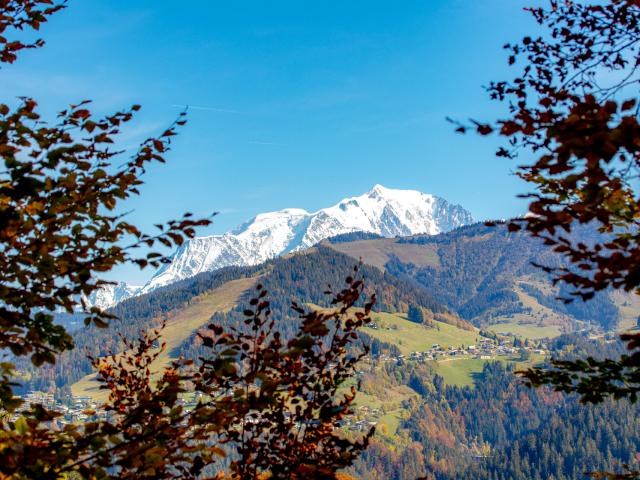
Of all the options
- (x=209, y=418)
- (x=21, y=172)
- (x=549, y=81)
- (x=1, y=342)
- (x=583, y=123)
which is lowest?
(x=209, y=418)

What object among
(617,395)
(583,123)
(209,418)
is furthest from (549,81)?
(209,418)

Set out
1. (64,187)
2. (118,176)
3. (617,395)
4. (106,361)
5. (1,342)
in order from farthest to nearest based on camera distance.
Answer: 1. (106,361)
2. (617,395)
3. (118,176)
4. (64,187)
5. (1,342)

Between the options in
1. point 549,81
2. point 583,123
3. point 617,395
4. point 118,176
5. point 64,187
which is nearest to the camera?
point 583,123

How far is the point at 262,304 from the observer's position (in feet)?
25.2

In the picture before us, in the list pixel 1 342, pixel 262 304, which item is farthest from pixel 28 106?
pixel 262 304

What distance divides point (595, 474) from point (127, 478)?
22.3ft

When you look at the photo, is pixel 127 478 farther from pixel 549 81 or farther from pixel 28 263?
pixel 549 81

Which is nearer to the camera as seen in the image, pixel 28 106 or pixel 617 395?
pixel 28 106

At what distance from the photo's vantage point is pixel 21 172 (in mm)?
4793

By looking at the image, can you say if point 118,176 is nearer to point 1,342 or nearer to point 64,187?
point 64,187

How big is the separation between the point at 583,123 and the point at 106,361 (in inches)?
498

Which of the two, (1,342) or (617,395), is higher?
(1,342)

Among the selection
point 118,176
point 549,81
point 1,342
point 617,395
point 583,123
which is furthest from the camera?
point 549,81

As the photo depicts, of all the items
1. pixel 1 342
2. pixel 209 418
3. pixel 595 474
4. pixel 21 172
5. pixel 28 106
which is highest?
pixel 28 106
